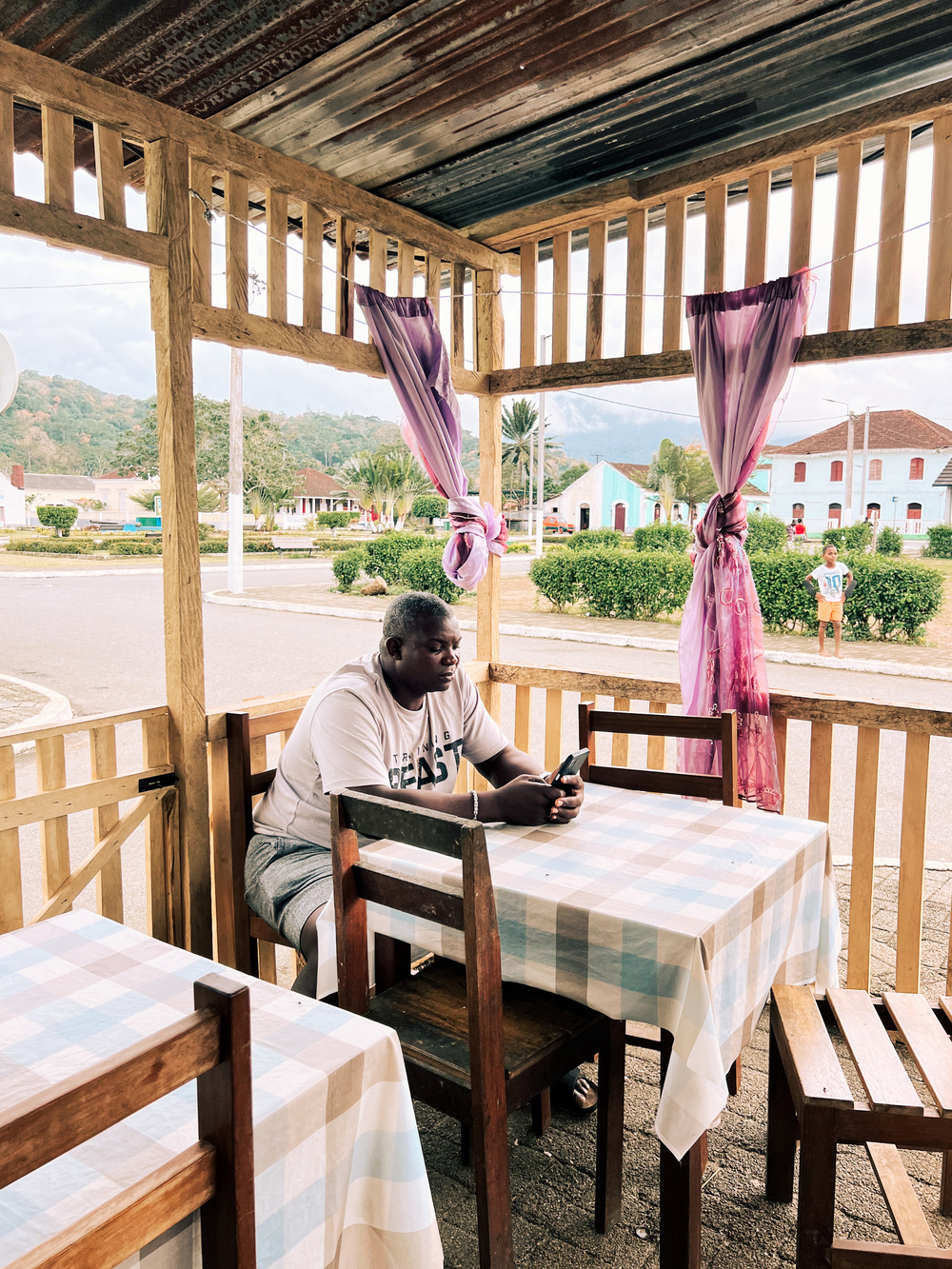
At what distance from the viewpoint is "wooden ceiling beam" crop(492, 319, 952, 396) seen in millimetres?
2674

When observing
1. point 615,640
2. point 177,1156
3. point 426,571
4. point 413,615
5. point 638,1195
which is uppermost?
point 413,615

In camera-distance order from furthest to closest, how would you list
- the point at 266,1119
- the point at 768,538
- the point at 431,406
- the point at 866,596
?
the point at 768,538
the point at 866,596
the point at 431,406
the point at 266,1119

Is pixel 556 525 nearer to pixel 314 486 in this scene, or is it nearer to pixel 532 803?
pixel 314 486

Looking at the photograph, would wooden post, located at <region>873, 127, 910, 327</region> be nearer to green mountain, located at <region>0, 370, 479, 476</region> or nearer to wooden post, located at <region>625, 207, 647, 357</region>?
wooden post, located at <region>625, 207, 647, 357</region>

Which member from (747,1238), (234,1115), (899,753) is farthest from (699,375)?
(899,753)

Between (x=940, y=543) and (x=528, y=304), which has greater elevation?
(x=528, y=304)

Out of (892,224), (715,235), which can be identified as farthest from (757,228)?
(892,224)

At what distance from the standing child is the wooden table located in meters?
5.86

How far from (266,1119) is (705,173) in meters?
3.16

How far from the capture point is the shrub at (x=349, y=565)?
39.9ft

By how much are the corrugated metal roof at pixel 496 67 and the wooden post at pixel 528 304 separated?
0.61 meters

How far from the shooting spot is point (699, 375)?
2.99 m

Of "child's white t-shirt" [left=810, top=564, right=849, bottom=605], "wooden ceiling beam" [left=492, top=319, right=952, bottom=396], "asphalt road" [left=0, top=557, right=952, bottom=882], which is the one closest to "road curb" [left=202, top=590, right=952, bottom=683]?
"asphalt road" [left=0, top=557, right=952, bottom=882]

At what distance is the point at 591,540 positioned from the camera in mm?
9609
